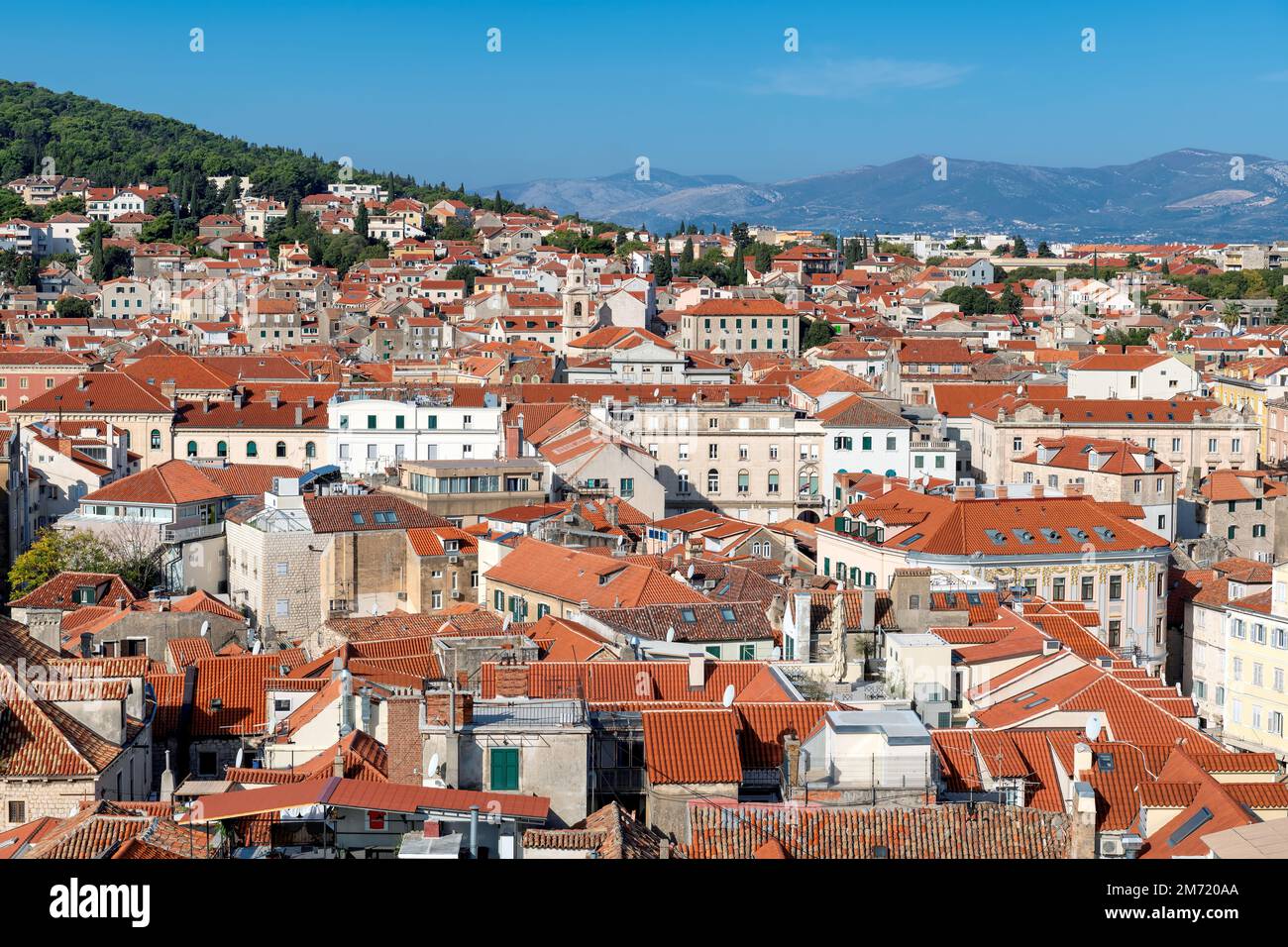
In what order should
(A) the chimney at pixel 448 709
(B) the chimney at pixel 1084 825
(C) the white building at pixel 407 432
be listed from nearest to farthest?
(B) the chimney at pixel 1084 825 < (A) the chimney at pixel 448 709 < (C) the white building at pixel 407 432

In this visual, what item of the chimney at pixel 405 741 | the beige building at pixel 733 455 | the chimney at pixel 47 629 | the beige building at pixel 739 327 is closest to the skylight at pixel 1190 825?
the chimney at pixel 405 741

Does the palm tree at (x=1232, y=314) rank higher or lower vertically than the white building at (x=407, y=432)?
higher

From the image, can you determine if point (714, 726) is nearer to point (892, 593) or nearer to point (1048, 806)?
point (1048, 806)

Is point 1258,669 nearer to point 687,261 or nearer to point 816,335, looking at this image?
point 816,335

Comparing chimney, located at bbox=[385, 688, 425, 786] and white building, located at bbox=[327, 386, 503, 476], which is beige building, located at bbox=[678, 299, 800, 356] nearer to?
white building, located at bbox=[327, 386, 503, 476]

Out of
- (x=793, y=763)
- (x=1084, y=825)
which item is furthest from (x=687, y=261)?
(x=1084, y=825)

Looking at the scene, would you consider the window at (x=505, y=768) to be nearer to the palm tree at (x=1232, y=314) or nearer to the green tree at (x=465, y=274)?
the palm tree at (x=1232, y=314)
